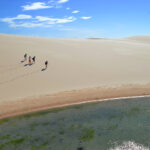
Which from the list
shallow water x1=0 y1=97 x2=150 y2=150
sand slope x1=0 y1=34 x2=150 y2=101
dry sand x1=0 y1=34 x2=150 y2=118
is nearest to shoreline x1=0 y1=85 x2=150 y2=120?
dry sand x1=0 y1=34 x2=150 y2=118

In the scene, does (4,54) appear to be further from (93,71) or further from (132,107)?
(132,107)

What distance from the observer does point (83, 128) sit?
42.4ft

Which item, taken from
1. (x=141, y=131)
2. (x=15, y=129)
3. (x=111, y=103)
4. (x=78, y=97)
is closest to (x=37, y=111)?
(x=15, y=129)

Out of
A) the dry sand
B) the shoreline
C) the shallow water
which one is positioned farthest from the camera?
the dry sand

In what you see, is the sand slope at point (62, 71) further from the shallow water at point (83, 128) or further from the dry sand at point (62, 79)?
the shallow water at point (83, 128)

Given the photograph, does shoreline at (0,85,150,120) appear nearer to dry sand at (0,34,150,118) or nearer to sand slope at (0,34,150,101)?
dry sand at (0,34,150,118)

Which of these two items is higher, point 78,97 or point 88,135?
point 78,97

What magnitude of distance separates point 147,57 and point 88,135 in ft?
77.1

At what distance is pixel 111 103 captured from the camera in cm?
1709

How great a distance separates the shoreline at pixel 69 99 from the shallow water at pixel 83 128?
0.60 meters

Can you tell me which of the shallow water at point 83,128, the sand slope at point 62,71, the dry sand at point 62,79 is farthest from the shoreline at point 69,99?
the sand slope at point 62,71

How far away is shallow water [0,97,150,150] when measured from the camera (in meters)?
10.9

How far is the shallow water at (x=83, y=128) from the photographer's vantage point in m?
10.9

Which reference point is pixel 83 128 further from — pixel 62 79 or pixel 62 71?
pixel 62 71
